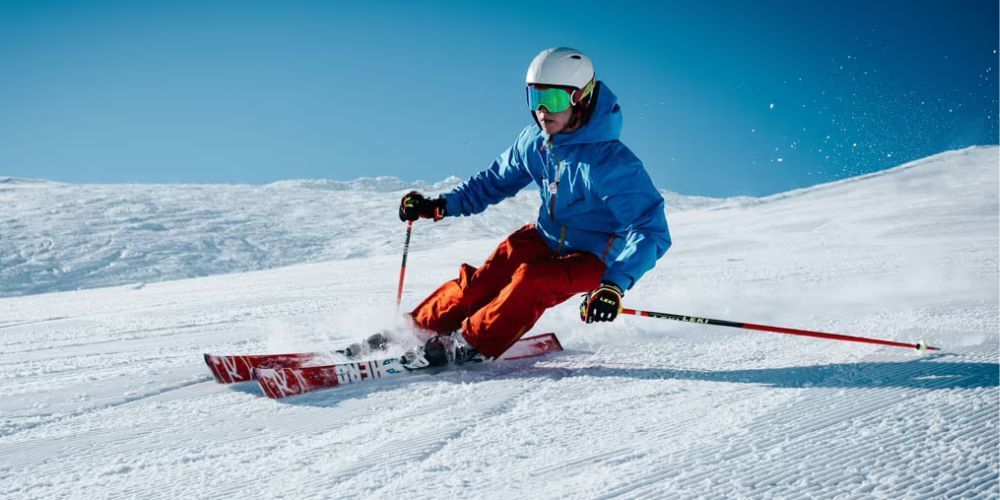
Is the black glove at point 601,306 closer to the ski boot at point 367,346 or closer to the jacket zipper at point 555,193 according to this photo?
the jacket zipper at point 555,193

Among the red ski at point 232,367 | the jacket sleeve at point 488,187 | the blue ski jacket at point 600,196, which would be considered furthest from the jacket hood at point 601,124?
the red ski at point 232,367

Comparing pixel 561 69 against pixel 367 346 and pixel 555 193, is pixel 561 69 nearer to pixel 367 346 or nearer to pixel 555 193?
pixel 555 193

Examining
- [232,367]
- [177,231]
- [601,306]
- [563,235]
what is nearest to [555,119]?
[563,235]

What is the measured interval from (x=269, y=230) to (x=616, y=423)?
2394 centimetres

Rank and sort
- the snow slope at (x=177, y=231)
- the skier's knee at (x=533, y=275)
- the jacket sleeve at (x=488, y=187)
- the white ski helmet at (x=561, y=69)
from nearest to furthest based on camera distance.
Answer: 1. the skier's knee at (x=533, y=275)
2. the white ski helmet at (x=561, y=69)
3. the jacket sleeve at (x=488, y=187)
4. the snow slope at (x=177, y=231)

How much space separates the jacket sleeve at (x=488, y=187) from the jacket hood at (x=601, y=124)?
1.94 ft

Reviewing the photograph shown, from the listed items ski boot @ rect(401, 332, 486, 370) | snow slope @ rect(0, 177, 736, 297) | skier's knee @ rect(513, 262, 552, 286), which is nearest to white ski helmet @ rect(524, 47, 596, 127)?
skier's knee @ rect(513, 262, 552, 286)

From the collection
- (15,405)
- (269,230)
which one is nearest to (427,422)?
(15,405)

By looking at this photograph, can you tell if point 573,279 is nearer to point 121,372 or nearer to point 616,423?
point 616,423

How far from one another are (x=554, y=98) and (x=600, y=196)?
55cm

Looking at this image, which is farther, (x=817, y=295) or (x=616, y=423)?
(x=817, y=295)

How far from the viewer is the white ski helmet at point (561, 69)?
3262 millimetres

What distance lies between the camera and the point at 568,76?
10.7 feet

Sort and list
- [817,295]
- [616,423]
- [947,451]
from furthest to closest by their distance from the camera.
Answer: [817,295]
[616,423]
[947,451]
